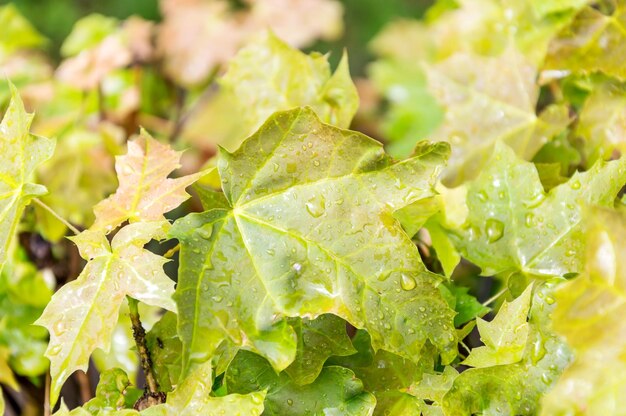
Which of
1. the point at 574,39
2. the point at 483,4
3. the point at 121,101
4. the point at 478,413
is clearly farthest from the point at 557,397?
the point at 121,101

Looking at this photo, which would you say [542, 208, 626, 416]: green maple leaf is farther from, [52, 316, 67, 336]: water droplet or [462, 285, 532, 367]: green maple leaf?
[52, 316, 67, 336]: water droplet

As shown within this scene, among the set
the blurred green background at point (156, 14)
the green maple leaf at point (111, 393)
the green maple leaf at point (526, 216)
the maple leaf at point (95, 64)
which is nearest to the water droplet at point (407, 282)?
the green maple leaf at point (526, 216)

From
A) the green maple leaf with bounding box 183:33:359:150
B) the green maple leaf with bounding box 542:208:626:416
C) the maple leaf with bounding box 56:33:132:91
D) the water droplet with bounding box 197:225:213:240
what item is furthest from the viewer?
the maple leaf with bounding box 56:33:132:91

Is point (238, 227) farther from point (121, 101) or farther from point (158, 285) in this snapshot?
point (121, 101)

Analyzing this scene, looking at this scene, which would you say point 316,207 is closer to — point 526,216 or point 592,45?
point 526,216

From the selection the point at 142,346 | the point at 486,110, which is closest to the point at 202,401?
the point at 142,346

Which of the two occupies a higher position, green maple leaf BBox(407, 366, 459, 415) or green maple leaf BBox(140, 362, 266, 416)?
green maple leaf BBox(140, 362, 266, 416)

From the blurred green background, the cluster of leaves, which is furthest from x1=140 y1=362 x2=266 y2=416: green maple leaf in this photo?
the blurred green background
